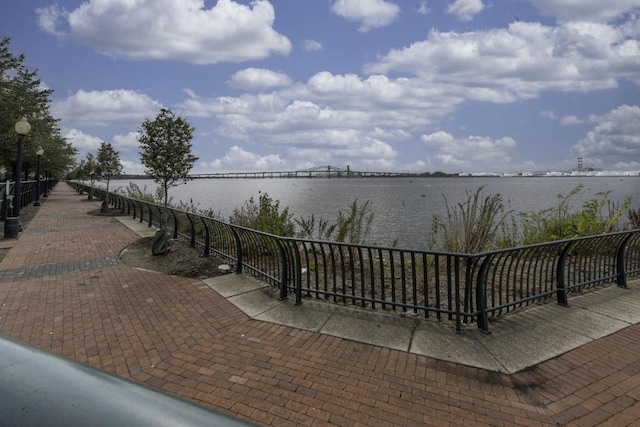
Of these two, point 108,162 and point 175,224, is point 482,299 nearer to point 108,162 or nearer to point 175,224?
point 175,224

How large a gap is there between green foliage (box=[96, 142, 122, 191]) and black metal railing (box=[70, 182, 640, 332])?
1887 centimetres

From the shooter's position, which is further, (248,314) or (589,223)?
(589,223)

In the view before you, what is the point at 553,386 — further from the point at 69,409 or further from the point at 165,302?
the point at 165,302

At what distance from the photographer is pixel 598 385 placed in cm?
390

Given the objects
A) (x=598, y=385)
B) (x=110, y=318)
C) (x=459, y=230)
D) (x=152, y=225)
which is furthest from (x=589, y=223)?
(x=152, y=225)

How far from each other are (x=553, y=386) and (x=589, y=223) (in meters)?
8.32

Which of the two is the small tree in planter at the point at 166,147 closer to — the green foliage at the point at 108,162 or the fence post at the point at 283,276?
the fence post at the point at 283,276

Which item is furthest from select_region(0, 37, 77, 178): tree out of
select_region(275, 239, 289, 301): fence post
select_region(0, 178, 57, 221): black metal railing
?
select_region(275, 239, 289, 301): fence post

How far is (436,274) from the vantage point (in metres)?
5.22

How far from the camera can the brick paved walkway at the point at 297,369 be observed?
348 centimetres

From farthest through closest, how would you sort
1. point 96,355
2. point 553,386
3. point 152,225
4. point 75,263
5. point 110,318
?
point 152,225
point 75,263
point 110,318
point 96,355
point 553,386

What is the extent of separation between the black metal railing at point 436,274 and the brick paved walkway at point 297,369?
103cm

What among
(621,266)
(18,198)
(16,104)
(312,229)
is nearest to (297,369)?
(621,266)

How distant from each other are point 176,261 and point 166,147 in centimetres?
334
